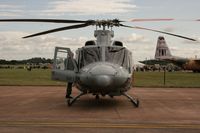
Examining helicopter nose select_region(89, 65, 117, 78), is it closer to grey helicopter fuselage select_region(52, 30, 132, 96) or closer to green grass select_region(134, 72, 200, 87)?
grey helicopter fuselage select_region(52, 30, 132, 96)

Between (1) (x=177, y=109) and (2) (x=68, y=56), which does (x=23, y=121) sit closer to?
(2) (x=68, y=56)

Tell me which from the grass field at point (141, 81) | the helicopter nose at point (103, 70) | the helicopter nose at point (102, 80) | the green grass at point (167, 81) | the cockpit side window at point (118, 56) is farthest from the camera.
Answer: the grass field at point (141, 81)

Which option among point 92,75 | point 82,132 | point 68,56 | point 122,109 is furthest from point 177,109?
point 82,132

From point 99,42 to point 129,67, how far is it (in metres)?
1.52

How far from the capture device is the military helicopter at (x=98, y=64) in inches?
444

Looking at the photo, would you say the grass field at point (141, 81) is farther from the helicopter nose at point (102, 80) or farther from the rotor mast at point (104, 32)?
the helicopter nose at point (102, 80)

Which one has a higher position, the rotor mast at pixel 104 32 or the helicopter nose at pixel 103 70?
the rotor mast at pixel 104 32

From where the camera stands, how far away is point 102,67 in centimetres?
1133

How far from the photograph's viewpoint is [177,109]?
12.6 metres

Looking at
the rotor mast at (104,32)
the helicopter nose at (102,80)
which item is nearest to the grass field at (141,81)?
the rotor mast at (104,32)

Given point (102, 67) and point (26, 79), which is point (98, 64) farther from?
point (26, 79)

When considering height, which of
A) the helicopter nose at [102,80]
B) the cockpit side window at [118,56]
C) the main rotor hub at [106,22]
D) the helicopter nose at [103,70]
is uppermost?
the main rotor hub at [106,22]

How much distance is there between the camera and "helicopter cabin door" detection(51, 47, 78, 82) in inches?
501

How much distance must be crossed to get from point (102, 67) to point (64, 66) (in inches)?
100.0
